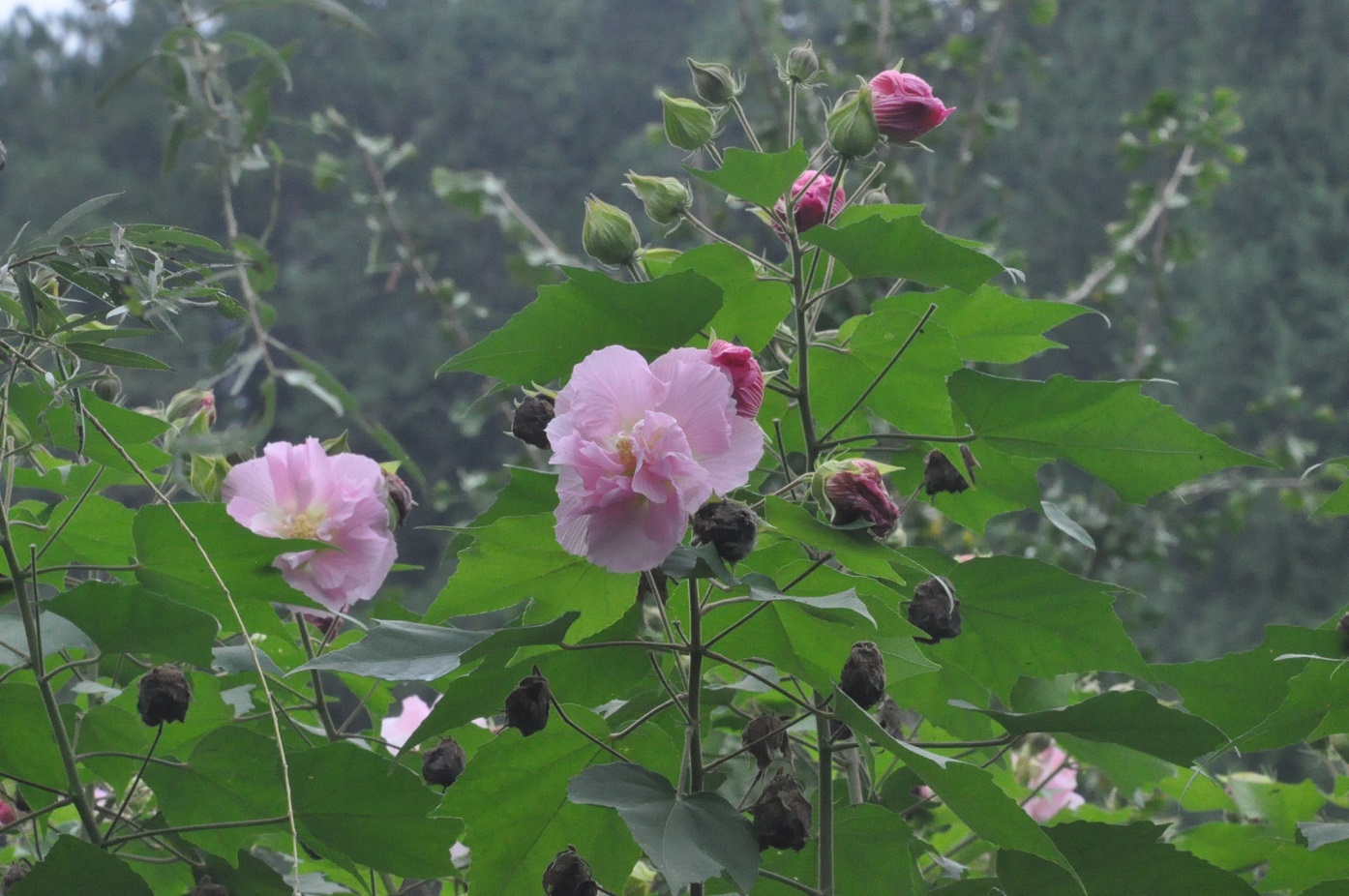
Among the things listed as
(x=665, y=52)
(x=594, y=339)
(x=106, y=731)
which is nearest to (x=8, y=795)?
(x=106, y=731)

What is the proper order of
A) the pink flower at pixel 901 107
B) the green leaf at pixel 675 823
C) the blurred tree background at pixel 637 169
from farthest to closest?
1. the blurred tree background at pixel 637 169
2. the pink flower at pixel 901 107
3. the green leaf at pixel 675 823

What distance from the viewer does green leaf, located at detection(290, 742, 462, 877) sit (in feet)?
1.98

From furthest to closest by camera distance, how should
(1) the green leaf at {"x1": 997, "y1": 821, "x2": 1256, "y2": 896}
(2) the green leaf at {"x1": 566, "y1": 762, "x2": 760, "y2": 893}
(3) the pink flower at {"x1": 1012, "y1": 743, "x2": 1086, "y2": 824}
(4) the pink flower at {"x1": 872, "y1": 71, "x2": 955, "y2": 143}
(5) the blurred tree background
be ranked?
(5) the blurred tree background, (3) the pink flower at {"x1": 1012, "y1": 743, "x2": 1086, "y2": 824}, (4) the pink flower at {"x1": 872, "y1": 71, "x2": 955, "y2": 143}, (1) the green leaf at {"x1": 997, "y1": 821, "x2": 1256, "y2": 896}, (2) the green leaf at {"x1": 566, "y1": 762, "x2": 760, "y2": 893}

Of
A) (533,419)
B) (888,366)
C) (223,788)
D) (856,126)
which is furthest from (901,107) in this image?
(223,788)

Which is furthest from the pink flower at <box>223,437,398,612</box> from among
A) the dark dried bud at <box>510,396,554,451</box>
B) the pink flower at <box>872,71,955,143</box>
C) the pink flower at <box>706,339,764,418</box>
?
the pink flower at <box>872,71,955,143</box>

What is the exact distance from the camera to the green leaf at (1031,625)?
24.9 inches

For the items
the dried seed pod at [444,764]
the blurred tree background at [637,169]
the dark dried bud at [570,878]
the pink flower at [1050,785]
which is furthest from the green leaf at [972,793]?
the blurred tree background at [637,169]

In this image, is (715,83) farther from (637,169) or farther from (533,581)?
(637,169)

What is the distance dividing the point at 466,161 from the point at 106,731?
11.5 meters

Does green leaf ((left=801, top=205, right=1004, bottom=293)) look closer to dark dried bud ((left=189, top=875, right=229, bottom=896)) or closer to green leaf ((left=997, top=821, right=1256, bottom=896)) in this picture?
green leaf ((left=997, top=821, right=1256, bottom=896))

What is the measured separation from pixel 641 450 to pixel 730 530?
0.16 feet

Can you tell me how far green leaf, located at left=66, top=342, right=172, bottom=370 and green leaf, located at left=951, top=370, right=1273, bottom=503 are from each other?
36cm

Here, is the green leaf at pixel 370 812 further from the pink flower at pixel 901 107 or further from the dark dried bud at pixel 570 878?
the pink flower at pixel 901 107

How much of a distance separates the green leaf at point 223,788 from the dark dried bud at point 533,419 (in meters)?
0.19
